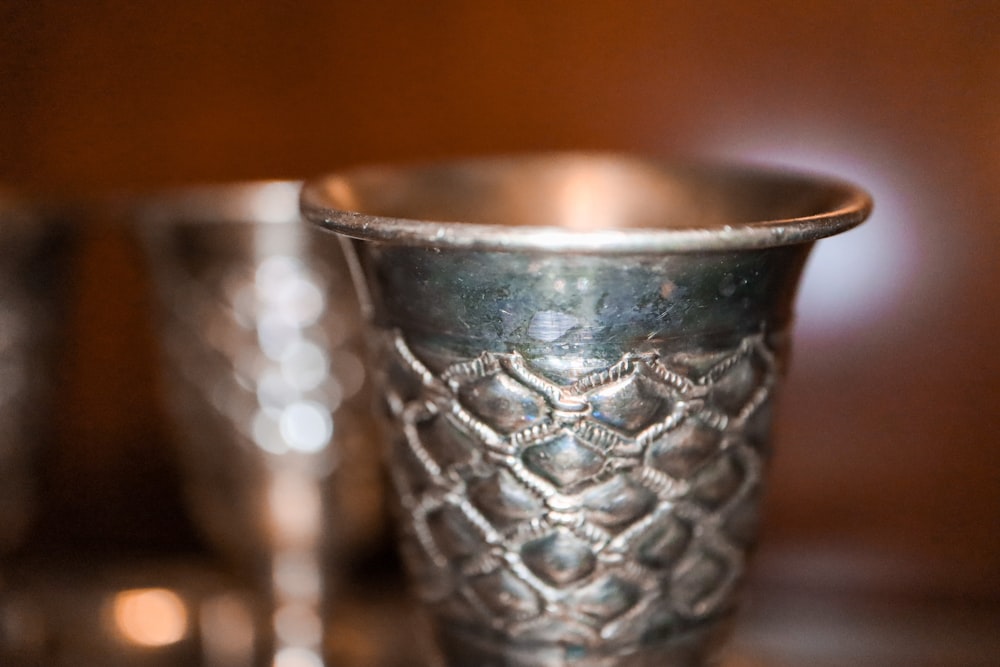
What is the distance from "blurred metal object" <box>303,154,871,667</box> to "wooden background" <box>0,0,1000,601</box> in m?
0.15

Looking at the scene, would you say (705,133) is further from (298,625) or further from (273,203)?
(298,625)

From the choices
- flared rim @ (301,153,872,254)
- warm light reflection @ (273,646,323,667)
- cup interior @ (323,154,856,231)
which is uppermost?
cup interior @ (323,154,856,231)

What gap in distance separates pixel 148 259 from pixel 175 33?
0.57 feet

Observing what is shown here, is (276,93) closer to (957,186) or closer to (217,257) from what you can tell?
(217,257)

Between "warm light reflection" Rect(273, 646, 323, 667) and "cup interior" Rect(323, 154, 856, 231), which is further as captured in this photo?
"warm light reflection" Rect(273, 646, 323, 667)

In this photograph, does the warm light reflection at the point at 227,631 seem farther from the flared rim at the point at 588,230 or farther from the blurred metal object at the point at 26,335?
the flared rim at the point at 588,230

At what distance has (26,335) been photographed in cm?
55

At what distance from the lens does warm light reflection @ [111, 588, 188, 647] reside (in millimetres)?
604

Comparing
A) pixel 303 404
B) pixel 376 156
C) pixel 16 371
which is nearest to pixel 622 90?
pixel 376 156

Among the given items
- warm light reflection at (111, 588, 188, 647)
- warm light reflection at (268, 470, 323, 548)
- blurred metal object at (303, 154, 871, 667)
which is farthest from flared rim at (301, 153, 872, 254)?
warm light reflection at (111, 588, 188, 647)

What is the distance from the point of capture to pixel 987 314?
0.56m

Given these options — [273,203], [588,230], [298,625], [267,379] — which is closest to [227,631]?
[298,625]

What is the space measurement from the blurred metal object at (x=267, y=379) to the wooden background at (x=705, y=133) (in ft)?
0.20

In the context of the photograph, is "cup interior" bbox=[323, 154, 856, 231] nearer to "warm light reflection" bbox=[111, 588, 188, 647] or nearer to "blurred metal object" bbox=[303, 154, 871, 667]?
"blurred metal object" bbox=[303, 154, 871, 667]
